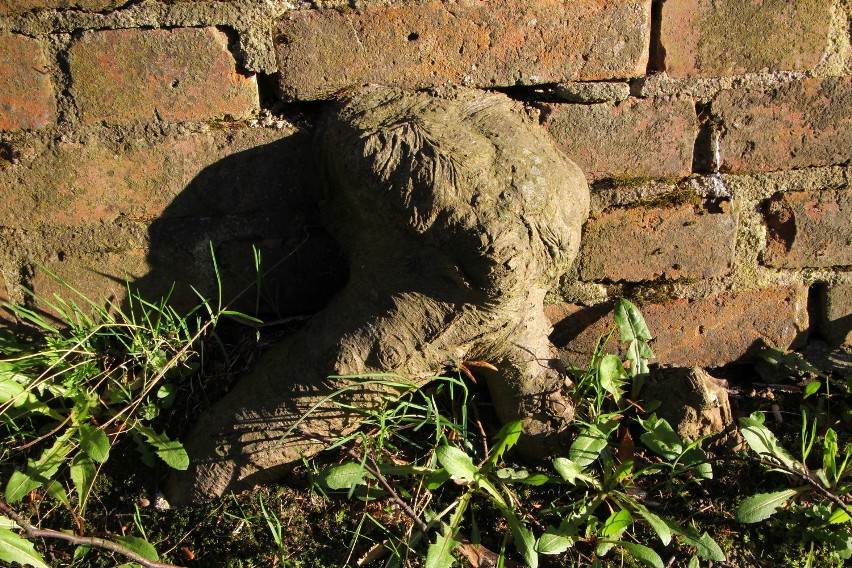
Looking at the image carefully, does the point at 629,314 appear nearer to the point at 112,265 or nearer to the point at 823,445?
the point at 823,445

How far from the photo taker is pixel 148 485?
153cm

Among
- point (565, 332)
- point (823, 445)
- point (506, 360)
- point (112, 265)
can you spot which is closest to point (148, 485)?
point (112, 265)

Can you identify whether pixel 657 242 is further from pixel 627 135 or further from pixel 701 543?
pixel 701 543

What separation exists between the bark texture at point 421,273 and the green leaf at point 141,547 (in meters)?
0.12

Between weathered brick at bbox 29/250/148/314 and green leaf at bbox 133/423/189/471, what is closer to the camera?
green leaf at bbox 133/423/189/471

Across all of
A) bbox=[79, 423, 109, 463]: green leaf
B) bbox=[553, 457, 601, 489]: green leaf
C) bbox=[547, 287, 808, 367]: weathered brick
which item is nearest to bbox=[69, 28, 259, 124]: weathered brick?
bbox=[79, 423, 109, 463]: green leaf

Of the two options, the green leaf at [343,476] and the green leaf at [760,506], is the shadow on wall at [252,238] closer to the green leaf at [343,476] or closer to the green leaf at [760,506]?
the green leaf at [343,476]

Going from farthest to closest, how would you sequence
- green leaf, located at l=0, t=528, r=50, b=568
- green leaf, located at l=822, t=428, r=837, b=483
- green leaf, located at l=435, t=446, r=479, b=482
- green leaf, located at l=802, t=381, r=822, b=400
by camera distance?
green leaf, located at l=802, t=381, r=822, b=400, green leaf, located at l=822, t=428, r=837, b=483, green leaf, located at l=435, t=446, r=479, b=482, green leaf, located at l=0, t=528, r=50, b=568

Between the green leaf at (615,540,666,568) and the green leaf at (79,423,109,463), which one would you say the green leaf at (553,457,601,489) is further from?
the green leaf at (79,423,109,463)

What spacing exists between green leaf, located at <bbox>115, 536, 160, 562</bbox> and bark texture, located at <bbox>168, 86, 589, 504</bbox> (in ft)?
0.41

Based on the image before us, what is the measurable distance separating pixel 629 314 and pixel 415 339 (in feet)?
1.68

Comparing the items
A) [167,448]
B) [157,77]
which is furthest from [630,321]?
[157,77]

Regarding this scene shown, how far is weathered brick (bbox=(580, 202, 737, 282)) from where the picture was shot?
1.62 m

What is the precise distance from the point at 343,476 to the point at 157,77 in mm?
885
